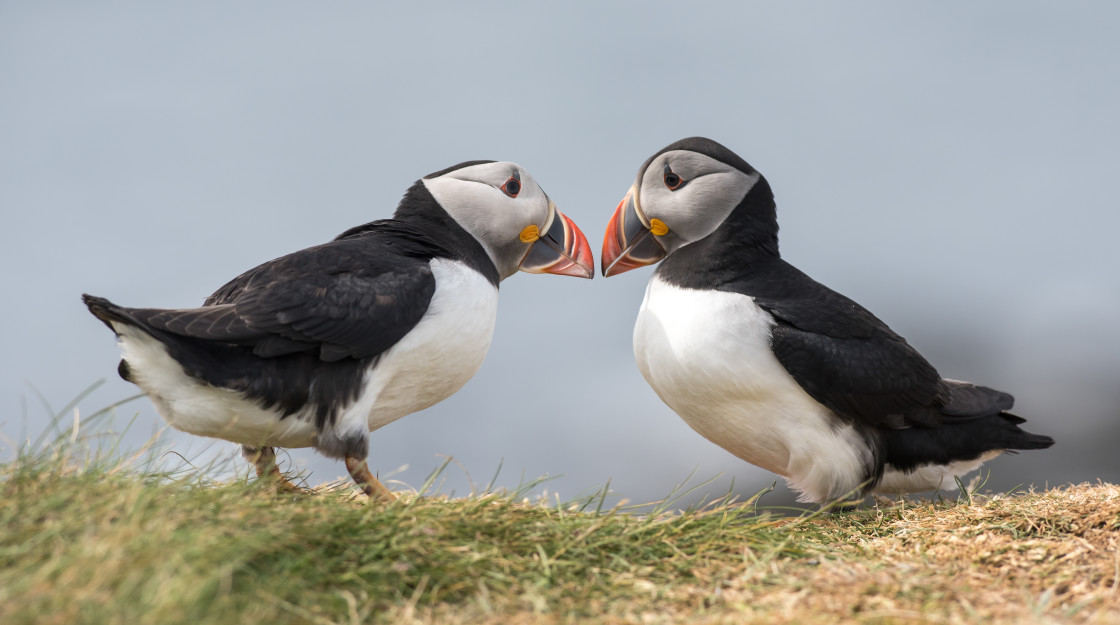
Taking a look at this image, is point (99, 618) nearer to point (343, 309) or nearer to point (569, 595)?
point (569, 595)

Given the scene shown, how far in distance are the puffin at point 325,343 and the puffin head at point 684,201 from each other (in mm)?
1119

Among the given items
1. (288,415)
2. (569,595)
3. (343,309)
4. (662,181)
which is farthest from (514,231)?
(569,595)

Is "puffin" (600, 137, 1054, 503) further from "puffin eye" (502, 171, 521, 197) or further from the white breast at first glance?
the white breast

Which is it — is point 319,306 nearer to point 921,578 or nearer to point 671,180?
point 671,180

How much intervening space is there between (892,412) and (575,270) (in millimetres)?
2186

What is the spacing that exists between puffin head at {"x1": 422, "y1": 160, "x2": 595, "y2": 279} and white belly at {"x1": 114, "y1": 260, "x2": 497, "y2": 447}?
48 cm

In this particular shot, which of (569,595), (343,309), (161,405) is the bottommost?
(569,595)

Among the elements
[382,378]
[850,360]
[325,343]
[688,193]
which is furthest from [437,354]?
[850,360]

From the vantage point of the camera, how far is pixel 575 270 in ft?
20.5

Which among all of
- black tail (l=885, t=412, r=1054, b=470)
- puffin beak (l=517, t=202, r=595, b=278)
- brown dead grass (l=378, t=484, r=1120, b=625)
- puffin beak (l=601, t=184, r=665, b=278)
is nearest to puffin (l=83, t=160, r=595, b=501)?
puffin beak (l=517, t=202, r=595, b=278)

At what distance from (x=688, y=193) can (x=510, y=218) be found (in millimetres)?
1152

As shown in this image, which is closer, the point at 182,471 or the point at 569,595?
the point at 569,595

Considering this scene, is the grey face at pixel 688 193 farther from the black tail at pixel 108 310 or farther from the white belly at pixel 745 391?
the black tail at pixel 108 310

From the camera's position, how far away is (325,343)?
4605 mm
